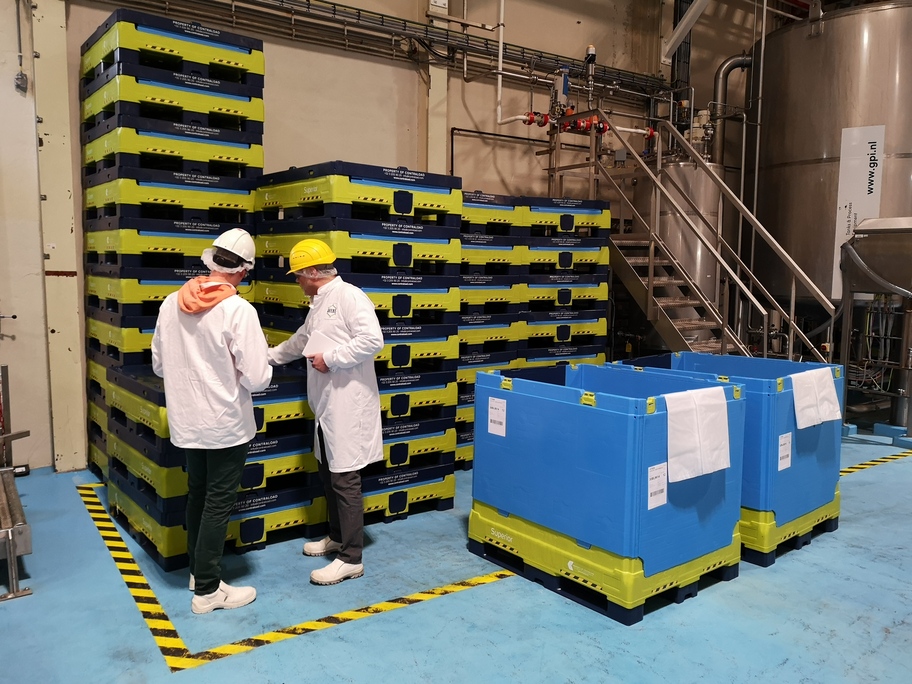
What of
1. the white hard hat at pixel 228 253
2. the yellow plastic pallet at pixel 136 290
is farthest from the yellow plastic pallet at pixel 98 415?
the white hard hat at pixel 228 253

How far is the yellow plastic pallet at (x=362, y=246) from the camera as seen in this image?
4.76 meters

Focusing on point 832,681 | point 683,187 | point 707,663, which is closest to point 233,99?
point 707,663

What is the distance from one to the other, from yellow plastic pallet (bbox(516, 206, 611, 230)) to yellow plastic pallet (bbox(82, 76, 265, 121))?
8.65ft

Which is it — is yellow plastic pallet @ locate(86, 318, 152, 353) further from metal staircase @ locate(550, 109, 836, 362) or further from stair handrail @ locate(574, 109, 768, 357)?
stair handrail @ locate(574, 109, 768, 357)

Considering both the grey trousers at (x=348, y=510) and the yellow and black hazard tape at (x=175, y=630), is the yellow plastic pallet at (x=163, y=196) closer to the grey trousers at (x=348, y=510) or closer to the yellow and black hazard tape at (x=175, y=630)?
the grey trousers at (x=348, y=510)

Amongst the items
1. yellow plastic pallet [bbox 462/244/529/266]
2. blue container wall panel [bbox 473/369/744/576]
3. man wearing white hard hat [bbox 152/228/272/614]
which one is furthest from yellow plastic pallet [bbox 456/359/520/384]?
man wearing white hard hat [bbox 152/228/272/614]

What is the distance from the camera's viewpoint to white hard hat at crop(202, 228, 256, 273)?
3.58m

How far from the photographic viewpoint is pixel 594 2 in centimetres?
980

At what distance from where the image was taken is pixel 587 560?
3807mm

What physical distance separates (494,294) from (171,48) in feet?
11.1

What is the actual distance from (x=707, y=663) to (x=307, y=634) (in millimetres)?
1918

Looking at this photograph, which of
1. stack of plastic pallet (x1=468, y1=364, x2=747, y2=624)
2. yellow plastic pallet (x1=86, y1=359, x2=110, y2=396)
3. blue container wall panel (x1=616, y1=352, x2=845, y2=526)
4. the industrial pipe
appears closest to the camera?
stack of plastic pallet (x1=468, y1=364, x2=747, y2=624)

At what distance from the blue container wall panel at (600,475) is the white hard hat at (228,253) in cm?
163

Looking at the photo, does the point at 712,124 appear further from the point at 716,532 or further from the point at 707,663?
the point at 707,663
